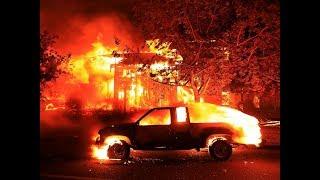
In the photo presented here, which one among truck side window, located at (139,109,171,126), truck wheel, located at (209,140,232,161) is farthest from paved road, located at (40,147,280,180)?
truck side window, located at (139,109,171,126)

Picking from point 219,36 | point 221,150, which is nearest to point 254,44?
point 219,36

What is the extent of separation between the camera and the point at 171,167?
12156 mm

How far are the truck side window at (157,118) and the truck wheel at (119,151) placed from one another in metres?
0.87

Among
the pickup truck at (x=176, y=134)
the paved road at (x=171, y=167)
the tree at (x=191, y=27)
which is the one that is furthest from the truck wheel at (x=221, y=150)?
the tree at (x=191, y=27)

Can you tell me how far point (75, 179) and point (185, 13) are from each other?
11.8 metres

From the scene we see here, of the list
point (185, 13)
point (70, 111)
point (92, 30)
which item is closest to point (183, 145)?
point (185, 13)

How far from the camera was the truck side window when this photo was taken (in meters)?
13.5

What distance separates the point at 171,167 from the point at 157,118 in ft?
6.42

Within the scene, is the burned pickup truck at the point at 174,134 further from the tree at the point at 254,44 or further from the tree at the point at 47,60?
the tree at the point at 47,60

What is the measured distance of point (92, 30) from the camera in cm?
5091

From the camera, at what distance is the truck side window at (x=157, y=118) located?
44.3ft

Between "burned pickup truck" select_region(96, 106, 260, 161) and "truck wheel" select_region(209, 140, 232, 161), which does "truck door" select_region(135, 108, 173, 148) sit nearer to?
"burned pickup truck" select_region(96, 106, 260, 161)
